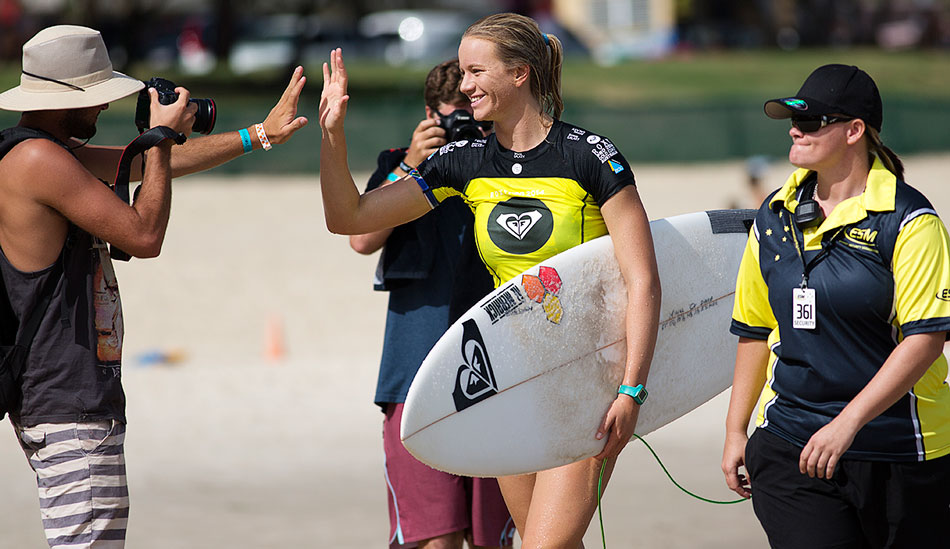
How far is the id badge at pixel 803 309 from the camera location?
108 inches

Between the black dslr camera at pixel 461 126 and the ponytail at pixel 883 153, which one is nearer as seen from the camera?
the ponytail at pixel 883 153

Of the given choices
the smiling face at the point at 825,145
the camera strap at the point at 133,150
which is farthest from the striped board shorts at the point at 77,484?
the smiling face at the point at 825,145

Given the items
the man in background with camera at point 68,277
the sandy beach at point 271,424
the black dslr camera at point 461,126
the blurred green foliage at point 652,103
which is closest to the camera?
the man in background with camera at point 68,277

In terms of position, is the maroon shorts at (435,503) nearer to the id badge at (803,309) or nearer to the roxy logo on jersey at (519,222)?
the roxy logo on jersey at (519,222)

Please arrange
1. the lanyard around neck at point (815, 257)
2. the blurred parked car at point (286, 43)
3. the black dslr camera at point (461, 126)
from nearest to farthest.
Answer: the lanyard around neck at point (815, 257) < the black dslr camera at point (461, 126) < the blurred parked car at point (286, 43)

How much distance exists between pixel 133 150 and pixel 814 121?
181 centimetres

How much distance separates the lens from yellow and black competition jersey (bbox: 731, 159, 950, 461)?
2602 mm

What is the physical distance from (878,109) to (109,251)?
2.12 meters

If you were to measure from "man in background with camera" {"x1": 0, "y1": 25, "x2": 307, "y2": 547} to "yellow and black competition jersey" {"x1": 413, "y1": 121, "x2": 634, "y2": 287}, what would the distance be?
2.85 feet

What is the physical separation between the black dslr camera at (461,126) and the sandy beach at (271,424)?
2342mm

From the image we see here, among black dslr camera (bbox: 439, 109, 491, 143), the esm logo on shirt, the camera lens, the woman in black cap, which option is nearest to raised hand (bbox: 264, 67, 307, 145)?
the camera lens

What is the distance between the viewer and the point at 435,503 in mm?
3732

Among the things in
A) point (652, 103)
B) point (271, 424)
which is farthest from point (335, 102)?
point (652, 103)

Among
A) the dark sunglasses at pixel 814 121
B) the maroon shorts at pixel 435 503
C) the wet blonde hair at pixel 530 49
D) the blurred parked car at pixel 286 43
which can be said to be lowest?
the blurred parked car at pixel 286 43
